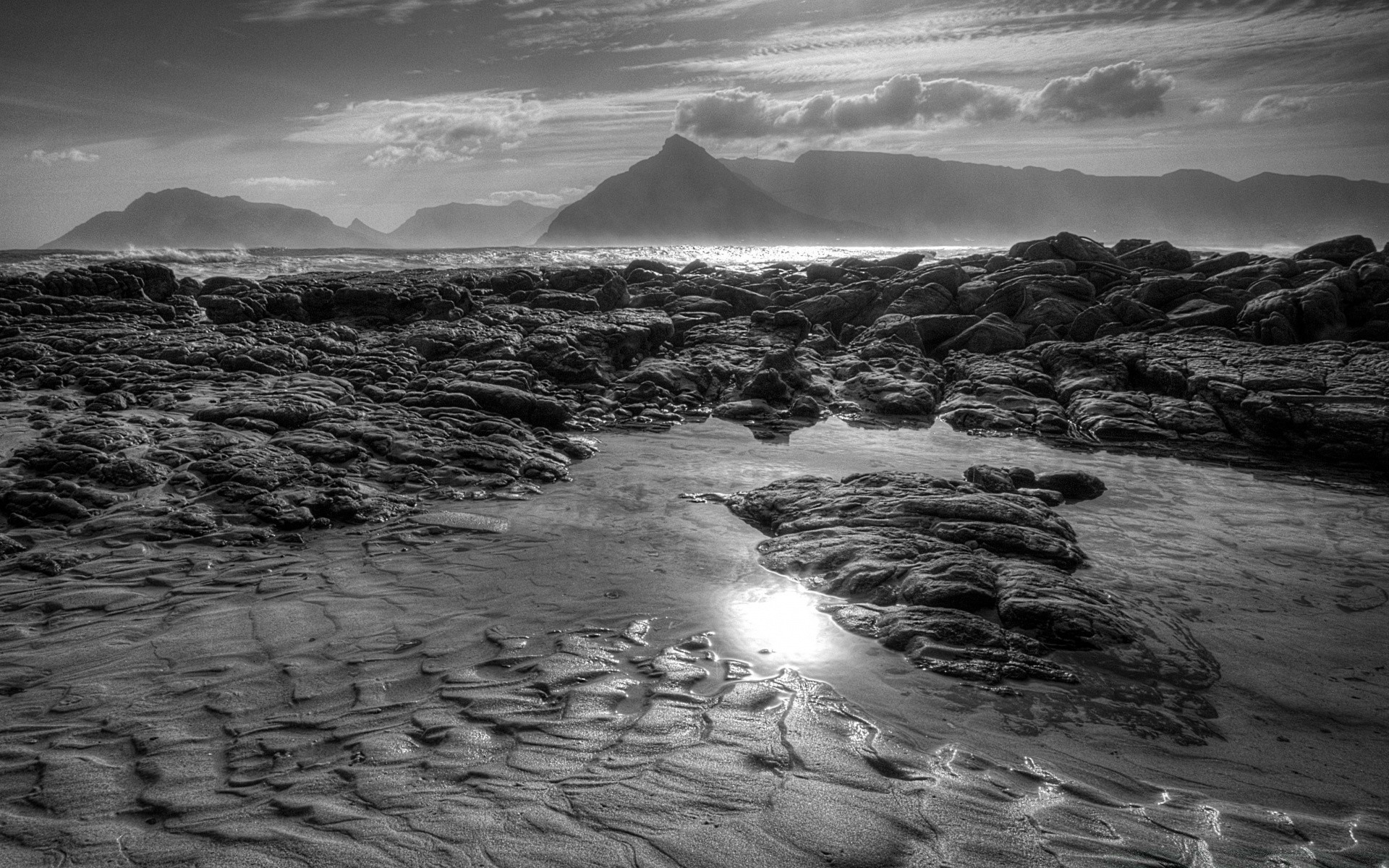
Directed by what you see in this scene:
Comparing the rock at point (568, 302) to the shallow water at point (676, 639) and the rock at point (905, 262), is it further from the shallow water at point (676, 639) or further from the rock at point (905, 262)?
the rock at point (905, 262)

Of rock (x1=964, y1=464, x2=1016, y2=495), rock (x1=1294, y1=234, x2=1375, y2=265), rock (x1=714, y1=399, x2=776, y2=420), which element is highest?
rock (x1=1294, y1=234, x2=1375, y2=265)

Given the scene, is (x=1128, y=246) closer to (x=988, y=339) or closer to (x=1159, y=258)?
(x=1159, y=258)

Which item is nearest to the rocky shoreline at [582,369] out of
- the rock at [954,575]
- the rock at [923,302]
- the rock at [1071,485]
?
the rock at [923,302]

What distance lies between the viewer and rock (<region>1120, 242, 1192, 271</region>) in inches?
1021

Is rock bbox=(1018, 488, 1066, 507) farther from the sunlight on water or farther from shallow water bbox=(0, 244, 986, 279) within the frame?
shallow water bbox=(0, 244, 986, 279)

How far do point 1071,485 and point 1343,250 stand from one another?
76.2ft

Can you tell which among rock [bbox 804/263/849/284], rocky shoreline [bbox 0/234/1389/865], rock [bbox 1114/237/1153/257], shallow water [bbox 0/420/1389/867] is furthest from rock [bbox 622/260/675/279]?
shallow water [bbox 0/420/1389/867]

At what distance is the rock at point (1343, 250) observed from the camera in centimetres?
2384

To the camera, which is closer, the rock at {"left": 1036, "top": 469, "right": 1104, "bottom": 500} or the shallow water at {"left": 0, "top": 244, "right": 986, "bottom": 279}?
the rock at {"left": 1036, "top": 469, "right": 1104, "bottom": 500}

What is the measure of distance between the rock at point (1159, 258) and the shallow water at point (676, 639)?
19.7 m

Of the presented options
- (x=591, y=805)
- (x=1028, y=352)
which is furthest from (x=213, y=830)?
(x=1028, y=352)

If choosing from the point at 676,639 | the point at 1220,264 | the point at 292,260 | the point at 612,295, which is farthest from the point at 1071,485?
the point at 292,260

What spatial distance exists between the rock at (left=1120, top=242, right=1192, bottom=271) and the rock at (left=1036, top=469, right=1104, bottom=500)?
65.1ft

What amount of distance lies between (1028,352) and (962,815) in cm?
1649
